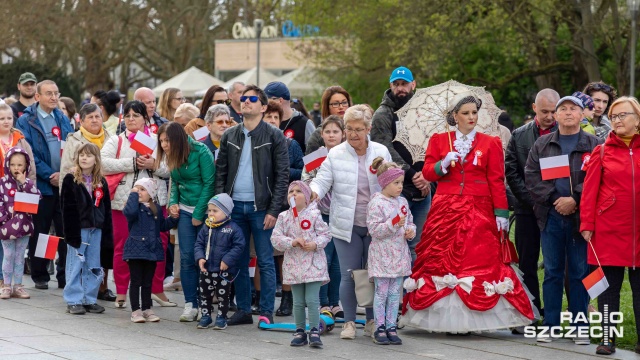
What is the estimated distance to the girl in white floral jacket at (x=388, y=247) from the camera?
939 centimetres

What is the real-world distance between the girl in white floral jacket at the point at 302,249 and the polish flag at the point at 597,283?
84.3 inches

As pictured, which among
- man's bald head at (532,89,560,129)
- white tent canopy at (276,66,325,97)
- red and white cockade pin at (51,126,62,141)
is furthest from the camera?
white tent canopy at (276,66,325,97)

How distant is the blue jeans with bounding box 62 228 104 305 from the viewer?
11.0m

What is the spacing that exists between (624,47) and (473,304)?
2260cm

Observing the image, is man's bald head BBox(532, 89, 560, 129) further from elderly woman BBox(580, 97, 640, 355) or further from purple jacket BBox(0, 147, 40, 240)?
purple jacket BBox(0, 147, 40, 240)

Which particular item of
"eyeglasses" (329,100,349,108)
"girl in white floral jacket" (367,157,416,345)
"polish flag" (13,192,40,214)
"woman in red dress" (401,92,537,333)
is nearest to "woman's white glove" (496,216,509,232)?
"woman in red dress" (401,92,537,333)

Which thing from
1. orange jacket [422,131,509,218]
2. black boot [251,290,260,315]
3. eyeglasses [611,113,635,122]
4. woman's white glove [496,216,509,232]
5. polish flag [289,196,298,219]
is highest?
eyeglasses [611,113,635,122]

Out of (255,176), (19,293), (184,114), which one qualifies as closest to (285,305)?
(255,176)

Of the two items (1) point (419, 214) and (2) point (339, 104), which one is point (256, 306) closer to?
(1) point (419, 214)

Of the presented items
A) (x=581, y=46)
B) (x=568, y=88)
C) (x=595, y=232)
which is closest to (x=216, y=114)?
(x=595, y=232)

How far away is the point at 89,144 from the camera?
11.2 metres

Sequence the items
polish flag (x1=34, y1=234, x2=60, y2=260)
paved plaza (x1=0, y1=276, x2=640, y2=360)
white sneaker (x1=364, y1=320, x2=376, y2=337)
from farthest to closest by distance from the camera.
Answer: polish flag (x1=34, y1=234, x2=60, y2=260), white sneaker (x1=364, y1=320, x2=376, y2=337), paved plaza (x1=0, y1=276, x2=640, y2=360)

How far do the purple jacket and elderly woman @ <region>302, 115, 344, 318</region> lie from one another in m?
3.19

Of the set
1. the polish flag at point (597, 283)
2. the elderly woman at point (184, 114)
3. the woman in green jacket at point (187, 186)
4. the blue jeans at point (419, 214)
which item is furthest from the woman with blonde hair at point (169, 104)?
the polish flag at point (597, 283)
